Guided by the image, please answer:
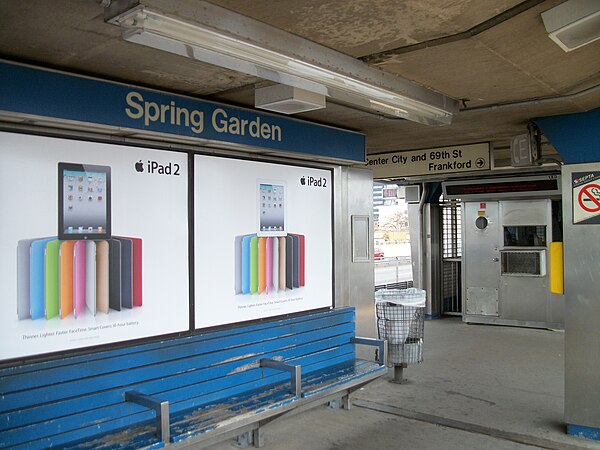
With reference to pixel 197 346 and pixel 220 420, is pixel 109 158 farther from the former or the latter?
pixel 220 420

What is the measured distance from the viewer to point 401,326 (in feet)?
20.2

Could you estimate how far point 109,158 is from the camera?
145 inches

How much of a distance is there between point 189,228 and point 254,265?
2.30 feet

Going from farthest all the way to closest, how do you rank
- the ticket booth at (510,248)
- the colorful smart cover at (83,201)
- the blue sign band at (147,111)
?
the ticket booth at (510,248), the colorful smart cover at (83,201), the blue sign band at (147,111)

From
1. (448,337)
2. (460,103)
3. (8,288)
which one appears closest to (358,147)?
(460,103)

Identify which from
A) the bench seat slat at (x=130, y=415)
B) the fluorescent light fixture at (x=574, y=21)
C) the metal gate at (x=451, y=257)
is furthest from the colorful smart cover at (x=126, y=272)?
the metal gate at (x=451, y=257)

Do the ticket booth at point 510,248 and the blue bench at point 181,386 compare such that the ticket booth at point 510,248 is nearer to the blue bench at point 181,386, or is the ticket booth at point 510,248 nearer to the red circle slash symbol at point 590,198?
the red circle slash symbol at point 590,198

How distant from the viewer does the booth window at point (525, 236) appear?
9.50m

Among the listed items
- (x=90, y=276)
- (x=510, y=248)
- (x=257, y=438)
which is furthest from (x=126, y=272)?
(x=510, y=248)

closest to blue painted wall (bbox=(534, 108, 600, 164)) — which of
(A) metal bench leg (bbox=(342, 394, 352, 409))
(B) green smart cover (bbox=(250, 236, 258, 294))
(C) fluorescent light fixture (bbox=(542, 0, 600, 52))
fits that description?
(C) fluorescent light fixture (bbox=(542, 0, 600, 52))

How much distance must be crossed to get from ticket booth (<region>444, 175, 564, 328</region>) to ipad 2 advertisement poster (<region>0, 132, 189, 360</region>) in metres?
6.87

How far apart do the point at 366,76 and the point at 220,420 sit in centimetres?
230

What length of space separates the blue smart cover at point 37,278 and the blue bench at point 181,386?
30cm

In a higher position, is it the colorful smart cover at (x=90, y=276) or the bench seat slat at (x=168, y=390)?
the colorful smart cover at (x=90, y=276)
